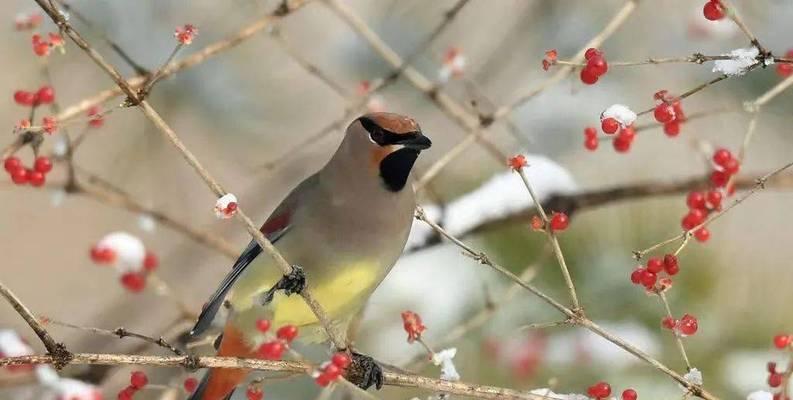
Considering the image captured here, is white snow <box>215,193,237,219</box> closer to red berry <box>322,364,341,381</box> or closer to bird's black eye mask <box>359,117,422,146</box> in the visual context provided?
red berry <box>322,364,341,381</box>

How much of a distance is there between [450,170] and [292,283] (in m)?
1.98

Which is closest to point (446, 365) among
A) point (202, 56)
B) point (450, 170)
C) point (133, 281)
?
point (202, 56)

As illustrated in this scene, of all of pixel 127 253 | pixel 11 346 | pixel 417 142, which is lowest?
pixel 417 142

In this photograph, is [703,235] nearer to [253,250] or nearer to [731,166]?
[731,166]

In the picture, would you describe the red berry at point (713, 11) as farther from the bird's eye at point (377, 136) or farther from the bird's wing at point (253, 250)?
the bird's wing at point (253, 250)

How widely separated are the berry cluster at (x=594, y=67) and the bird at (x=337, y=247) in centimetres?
62

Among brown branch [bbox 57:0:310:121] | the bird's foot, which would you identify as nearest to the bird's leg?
the bird's foot

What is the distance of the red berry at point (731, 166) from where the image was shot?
242 centimetres

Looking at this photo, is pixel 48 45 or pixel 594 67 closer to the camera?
pixel 594 67

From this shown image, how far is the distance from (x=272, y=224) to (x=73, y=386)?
64 centimetres

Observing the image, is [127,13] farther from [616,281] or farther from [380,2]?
[616,281]

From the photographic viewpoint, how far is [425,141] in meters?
2.56

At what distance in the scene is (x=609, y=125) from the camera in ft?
6.84

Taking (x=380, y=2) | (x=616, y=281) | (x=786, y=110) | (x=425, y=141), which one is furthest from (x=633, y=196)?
(x=380, y=2)
